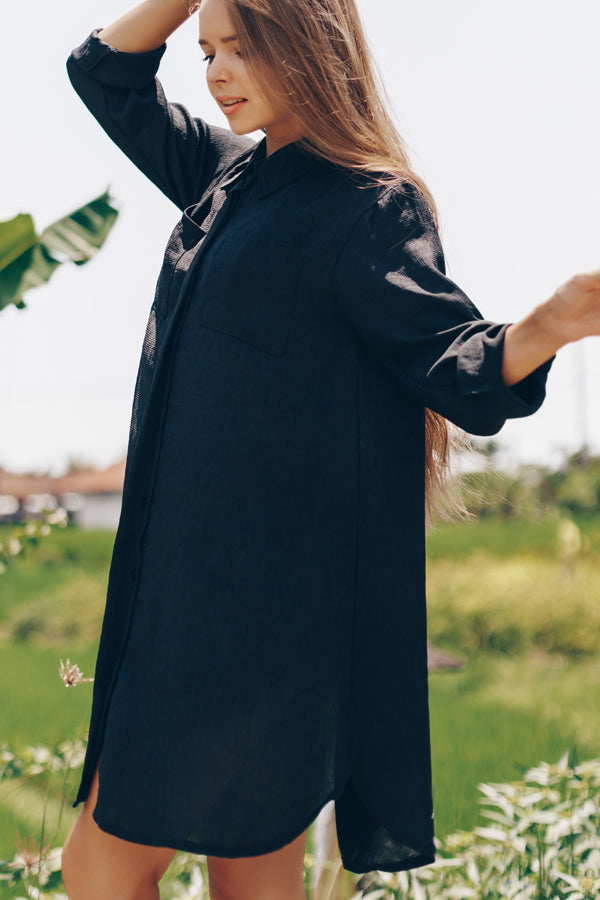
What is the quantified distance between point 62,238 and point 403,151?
5.36 feet

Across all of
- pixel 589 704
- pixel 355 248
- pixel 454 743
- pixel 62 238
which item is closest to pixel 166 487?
pixel 355 248

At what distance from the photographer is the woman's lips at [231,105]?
123 centimetres

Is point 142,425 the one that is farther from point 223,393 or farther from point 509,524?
point 509,524

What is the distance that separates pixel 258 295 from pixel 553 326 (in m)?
0.36

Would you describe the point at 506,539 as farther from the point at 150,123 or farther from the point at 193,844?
the point at 193,844

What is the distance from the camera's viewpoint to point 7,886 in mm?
2066

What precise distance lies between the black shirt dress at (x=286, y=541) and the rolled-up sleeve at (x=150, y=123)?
0.87 feet

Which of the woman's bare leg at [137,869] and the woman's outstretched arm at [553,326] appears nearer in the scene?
the woman's outstretched arm at [553,326]

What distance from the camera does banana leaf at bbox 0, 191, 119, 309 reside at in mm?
→ 2596

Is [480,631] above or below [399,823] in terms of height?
below

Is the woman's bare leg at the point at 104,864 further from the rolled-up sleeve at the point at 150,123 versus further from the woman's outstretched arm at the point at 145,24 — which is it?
the woman's outstretched arm at the point at 145,24

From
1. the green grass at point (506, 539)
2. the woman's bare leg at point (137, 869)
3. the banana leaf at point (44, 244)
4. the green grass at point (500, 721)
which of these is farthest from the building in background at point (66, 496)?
the woman's bare leg at point (137, 869)

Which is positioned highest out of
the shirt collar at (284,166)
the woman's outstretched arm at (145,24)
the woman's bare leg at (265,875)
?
the woman's outstretched arm at (145,24)

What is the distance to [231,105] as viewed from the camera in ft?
4.05
